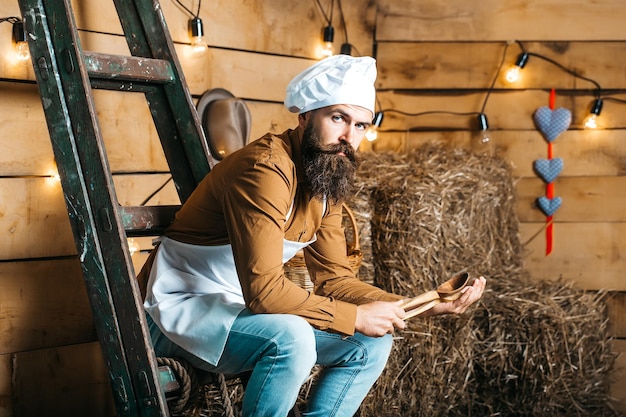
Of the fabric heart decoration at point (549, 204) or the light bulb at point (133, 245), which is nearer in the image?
the light bulb at point (133, 245)

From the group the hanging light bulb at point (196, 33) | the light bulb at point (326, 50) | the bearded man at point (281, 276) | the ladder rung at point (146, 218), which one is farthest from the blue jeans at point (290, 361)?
the light bulb at point (326, 50)

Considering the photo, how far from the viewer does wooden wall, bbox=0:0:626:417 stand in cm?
271

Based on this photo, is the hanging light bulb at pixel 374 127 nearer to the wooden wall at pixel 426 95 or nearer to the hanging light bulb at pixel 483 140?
the wooden wall at pixel 426 95

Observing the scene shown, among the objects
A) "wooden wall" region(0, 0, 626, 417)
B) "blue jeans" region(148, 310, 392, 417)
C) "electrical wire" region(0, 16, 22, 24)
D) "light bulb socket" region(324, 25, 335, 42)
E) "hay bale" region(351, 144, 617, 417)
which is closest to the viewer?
"blue jeans" region(148, 310, 392, 417)

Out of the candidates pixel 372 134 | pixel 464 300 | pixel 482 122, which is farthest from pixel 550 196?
pixel 464 300

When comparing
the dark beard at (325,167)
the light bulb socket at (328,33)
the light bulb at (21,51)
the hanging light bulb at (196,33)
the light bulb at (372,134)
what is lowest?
the dark beard at (325,167)

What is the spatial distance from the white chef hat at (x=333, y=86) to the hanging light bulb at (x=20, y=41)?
877 millimetres

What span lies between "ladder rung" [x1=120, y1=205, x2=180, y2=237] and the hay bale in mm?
1069

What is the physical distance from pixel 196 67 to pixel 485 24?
52.5 inches

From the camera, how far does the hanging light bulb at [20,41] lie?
2.46 m

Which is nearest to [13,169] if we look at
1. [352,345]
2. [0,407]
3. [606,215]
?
[0,407]

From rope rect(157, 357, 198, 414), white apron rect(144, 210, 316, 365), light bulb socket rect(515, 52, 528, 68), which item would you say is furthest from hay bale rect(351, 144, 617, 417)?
rope rect(157, 357, 198, 414)

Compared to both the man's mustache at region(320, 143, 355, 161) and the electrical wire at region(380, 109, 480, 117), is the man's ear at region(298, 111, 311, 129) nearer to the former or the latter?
the man's mustache at region(320, 143, 355, 161)

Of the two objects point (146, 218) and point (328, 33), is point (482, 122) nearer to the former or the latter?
point (328, 33)
